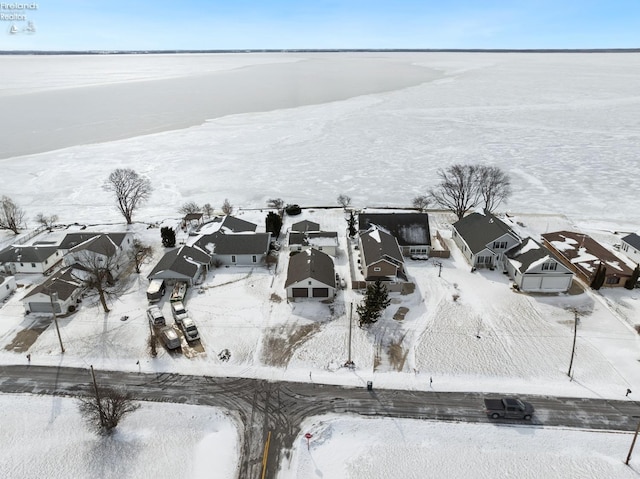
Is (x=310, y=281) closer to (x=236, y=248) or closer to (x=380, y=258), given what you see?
(x=380, y=258)

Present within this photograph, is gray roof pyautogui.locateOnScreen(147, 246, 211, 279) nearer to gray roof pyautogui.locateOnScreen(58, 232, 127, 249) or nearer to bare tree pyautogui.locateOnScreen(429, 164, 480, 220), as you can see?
gray roof pyautogui.locateOnScreen(58, 232, 127, 249)

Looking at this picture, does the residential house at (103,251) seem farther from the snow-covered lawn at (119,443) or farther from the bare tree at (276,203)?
the bare tree at (276,203)

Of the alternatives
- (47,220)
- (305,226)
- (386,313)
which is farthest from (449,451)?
(47,220)

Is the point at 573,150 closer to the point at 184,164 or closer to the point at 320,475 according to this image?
the point at 184,164

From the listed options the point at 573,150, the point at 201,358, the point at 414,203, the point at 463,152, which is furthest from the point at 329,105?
the point at 201,358

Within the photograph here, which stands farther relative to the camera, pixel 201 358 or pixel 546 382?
pixel 201 358

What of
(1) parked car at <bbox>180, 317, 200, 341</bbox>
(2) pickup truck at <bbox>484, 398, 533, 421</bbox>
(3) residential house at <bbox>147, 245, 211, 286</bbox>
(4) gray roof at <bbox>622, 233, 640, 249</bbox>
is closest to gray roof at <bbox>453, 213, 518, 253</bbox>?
(4) gray roof at <bbox>622, 233, 640, 249</bbox>

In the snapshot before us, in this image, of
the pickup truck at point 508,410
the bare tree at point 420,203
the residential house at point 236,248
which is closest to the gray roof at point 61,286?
the residential house at point 236,248
